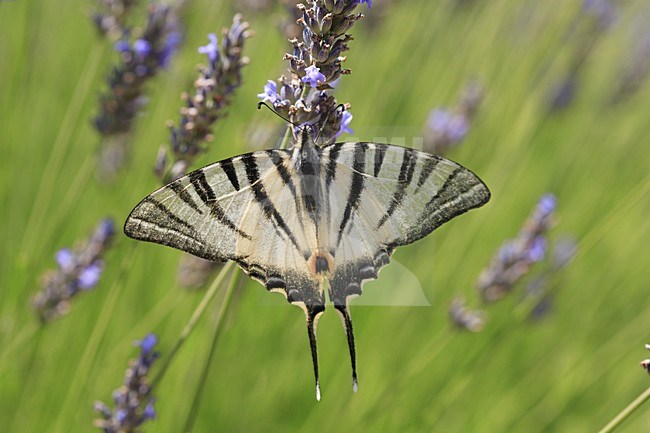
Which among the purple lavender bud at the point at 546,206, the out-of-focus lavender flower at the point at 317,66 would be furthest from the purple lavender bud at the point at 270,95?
the purple lavender bud at the point at 546,206

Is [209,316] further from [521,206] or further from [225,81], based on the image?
[521,206]

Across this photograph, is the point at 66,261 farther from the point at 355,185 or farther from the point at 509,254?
the point at 509,254

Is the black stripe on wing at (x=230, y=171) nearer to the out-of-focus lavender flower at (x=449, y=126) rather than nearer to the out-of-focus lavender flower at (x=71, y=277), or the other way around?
the out-of-focus lavender flower at (x=71, y=277)

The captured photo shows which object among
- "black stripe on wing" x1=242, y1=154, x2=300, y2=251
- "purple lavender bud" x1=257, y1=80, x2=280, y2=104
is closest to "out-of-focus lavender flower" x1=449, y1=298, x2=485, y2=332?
"black stripe on wing" x1=242, y1=154, x2=300, y2=251

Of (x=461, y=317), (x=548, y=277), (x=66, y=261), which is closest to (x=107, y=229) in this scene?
(x=66, y=261)

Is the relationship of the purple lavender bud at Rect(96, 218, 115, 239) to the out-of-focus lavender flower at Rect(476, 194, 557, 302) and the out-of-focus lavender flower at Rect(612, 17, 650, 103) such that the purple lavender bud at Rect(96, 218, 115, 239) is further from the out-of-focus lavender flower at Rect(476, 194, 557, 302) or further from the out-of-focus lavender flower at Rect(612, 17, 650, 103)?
the out-of-focus lavender flower at Rect(612, 17, 650, 103)

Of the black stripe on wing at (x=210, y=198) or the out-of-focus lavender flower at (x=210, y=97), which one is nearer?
the black stripe on wing at (x=210, y=198)
